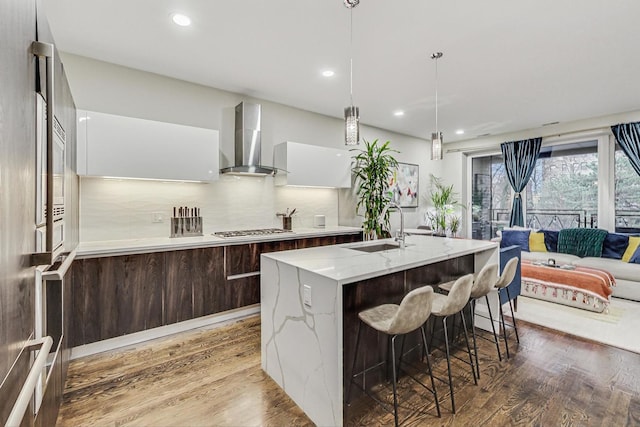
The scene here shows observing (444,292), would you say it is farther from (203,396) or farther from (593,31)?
(593,31)

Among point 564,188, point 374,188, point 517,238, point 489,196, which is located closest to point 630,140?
point 564,188

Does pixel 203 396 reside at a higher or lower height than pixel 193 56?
lower

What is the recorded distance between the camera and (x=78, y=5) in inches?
89.7

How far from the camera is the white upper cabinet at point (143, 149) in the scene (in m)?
2.82

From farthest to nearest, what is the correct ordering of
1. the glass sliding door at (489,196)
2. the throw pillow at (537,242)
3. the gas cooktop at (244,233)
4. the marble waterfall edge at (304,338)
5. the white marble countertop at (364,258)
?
the glass sliding door at (489,196), the throw pillow at (537,242), the gas cooktop at (244,233), the white marble countertop at (364,258), the marble waterfall edge at (304,338)

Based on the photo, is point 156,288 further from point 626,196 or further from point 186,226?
point 626,196

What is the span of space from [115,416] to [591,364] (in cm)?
360

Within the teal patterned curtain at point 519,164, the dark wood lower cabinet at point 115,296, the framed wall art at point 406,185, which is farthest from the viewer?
the framed wall art at point 406,185

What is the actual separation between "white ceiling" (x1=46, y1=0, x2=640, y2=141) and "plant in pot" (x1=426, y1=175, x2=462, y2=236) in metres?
2.72

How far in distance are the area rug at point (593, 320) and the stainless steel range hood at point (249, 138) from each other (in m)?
3.64

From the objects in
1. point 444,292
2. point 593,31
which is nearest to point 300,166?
point 444,292

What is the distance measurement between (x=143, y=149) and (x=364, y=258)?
8.07ft

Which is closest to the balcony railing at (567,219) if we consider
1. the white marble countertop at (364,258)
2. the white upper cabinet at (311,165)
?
the white marble countertop at (364,258)

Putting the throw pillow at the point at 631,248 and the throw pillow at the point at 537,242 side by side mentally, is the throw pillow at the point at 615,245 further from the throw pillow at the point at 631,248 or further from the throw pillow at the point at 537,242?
the throw pillow at the point at 537,242
